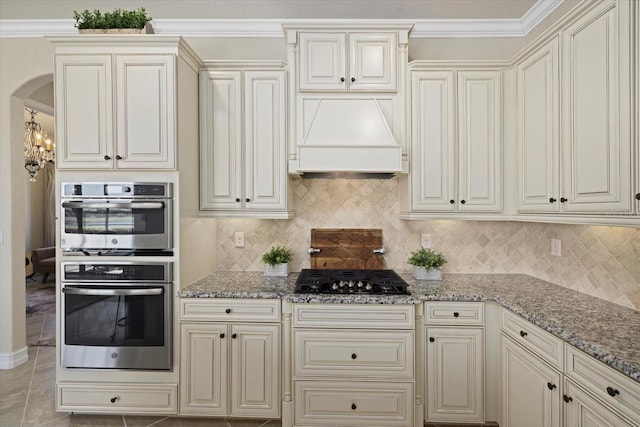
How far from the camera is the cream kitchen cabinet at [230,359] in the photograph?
2338 mm

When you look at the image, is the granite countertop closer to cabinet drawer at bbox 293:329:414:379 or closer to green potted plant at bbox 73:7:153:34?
cabinet drawer at bbox 293:329:414:379

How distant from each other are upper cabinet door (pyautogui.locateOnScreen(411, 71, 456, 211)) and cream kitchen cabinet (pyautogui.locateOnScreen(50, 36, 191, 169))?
1.74 metres

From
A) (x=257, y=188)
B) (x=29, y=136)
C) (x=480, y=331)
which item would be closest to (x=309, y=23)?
(x=257, y=188)

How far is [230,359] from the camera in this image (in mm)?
2346

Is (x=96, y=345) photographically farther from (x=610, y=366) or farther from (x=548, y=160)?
(x=548, y=160)

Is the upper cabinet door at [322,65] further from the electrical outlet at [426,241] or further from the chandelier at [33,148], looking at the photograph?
the chandelier at [33,148]

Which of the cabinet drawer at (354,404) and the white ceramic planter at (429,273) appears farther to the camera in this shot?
the white ceramic planter at (429,273)

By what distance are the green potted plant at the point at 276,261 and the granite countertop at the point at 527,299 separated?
8 cm

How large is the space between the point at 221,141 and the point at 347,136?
972 millimetres

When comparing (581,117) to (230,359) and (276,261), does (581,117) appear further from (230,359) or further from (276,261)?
(230,359)

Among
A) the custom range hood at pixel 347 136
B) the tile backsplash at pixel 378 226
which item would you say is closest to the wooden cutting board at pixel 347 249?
the tile backsplash at pixel 378 226

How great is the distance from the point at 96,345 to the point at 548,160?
318 cm

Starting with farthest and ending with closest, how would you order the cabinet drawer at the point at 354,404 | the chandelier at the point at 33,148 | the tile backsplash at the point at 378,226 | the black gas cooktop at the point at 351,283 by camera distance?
1. the chandelier at the point at 33,148
2. the tile backsplash at the point at 378,226
3. the black gas cooktop at the point at 351,283
4. the cabinet drawer at the point at 354,404

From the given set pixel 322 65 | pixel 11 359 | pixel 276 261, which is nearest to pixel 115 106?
pixel 322 65
